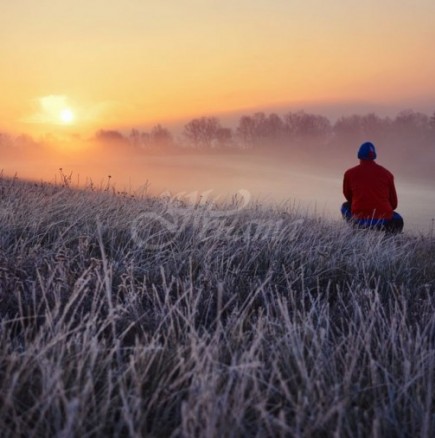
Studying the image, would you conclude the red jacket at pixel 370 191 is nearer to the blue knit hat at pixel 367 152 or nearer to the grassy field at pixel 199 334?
the blue knit hat at pixel 367 152

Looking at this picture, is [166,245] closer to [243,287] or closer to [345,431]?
[243,287]

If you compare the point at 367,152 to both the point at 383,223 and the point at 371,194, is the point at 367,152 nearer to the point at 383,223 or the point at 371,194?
the point at 371,194

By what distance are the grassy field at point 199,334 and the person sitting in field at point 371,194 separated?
55.6 inches

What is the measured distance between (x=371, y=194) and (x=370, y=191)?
0.05 meters

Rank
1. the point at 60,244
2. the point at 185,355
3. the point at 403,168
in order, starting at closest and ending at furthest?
the point at 185,355, the point at 60,244, the point at 403,168

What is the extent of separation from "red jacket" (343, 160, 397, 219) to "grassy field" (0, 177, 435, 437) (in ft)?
4.80

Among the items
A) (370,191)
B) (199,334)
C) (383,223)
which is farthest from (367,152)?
(199,334)

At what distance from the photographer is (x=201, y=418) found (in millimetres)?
1819

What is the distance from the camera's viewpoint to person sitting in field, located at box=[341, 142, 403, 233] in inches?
305

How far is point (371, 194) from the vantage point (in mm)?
→ 7754

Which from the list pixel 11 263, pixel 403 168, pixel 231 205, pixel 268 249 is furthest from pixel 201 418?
pixel 403 168

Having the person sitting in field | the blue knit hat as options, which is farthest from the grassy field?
the blue knit hat

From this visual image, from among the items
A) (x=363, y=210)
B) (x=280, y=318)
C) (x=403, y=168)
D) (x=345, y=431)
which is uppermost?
(x=403, y=168)

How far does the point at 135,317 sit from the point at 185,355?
0.53m
